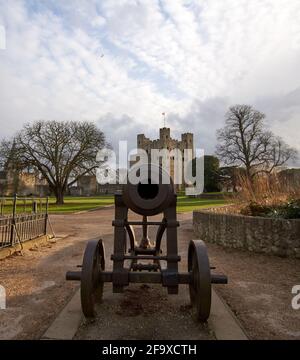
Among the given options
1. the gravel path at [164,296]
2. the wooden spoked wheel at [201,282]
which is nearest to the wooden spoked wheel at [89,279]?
the gravel path at [164,296]

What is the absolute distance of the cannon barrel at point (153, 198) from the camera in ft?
13.8

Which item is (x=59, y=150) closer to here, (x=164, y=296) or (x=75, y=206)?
(x=75, y=206)

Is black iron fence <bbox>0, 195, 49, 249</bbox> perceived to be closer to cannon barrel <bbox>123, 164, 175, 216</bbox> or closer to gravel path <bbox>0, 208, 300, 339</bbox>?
gravel path <bbox>0, 208, 300, 339</bbox>

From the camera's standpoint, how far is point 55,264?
7.37m

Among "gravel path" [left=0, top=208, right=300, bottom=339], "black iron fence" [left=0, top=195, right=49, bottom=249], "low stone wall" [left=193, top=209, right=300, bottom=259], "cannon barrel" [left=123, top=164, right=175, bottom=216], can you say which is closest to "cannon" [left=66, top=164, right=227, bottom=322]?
"cannon barrel" [left=123, top=164, right=175, bottom=216]

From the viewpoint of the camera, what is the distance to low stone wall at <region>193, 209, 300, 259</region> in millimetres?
7551

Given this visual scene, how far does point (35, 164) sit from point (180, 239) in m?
27.1

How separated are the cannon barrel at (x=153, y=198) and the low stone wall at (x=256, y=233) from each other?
439 cm

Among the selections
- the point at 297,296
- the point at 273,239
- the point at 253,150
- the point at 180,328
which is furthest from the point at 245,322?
the point at 253,150

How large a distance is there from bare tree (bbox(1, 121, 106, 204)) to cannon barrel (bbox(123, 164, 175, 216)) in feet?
105

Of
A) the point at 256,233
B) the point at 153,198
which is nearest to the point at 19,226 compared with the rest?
the point at 153,198

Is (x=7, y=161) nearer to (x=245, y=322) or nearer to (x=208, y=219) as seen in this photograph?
(x=208, y=219)

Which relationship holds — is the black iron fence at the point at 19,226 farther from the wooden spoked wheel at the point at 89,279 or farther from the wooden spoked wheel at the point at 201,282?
the wooden spoked wheel at the point at 201,282

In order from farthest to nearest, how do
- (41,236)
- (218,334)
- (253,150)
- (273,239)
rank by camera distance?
(253,150) → (41,236) → (273,239) → (218,334)
